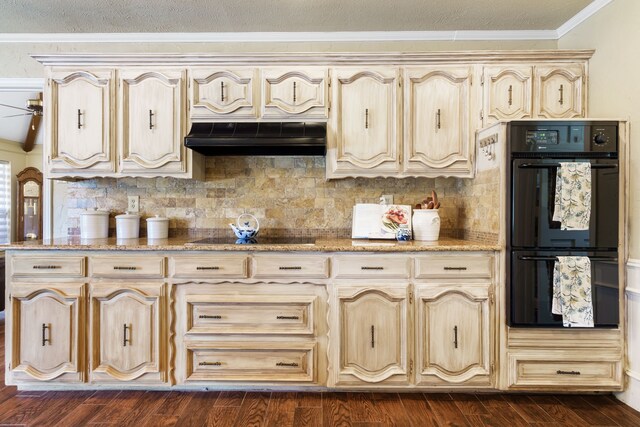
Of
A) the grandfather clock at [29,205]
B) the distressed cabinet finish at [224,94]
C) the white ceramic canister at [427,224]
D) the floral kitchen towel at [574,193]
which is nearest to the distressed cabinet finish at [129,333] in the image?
the distressed cabinet finish at [224,94]

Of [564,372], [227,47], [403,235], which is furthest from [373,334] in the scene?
[227,47]

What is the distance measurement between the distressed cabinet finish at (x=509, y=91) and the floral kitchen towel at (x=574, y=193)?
609 mm

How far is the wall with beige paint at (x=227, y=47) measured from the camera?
2.94m

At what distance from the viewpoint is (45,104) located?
8.54 feet

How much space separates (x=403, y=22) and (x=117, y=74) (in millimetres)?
2092

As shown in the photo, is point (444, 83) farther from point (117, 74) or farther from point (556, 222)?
point (117, 74)

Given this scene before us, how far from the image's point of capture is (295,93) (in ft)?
8.55

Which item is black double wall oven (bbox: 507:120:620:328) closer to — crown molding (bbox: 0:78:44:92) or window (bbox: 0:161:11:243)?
crown molding (bbox: 0:78:44:92)

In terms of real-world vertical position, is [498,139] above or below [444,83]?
below

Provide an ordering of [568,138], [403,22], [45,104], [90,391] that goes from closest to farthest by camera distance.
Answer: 1. [568,138]
2. [90,391]
3. [45,104]
4. [403,22]

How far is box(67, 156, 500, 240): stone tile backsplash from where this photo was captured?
2926 mm

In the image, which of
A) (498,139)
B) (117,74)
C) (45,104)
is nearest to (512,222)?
(498,139)

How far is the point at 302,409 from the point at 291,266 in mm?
813

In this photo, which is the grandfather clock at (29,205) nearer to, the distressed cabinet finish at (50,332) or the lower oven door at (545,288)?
the distressed cabinet finish at (50,332)
